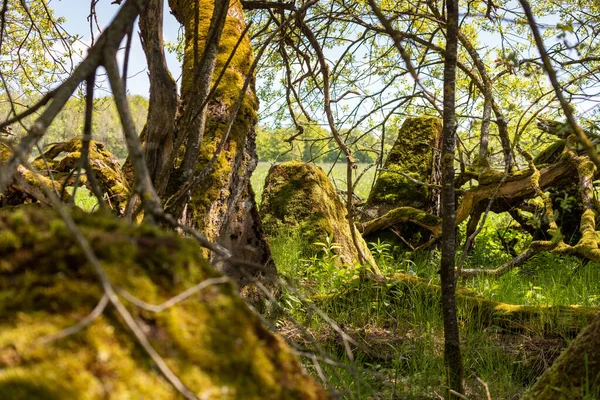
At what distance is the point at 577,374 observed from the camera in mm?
1643

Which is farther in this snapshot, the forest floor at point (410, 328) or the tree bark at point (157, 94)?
the tree bark at point (157, 94)

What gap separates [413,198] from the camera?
6871 millimetres

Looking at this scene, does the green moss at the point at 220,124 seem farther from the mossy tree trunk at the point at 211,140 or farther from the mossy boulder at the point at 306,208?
the mossy boulder at the point at 306,208

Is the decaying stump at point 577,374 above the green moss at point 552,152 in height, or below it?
below

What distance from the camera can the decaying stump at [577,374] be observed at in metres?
1.59

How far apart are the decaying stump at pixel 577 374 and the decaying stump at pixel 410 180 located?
188 inches

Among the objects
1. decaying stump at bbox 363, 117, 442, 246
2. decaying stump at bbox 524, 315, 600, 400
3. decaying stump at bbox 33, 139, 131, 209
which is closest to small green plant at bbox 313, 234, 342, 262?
decaying stump at bbox 363, 117, 442, 246

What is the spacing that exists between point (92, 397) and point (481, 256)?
6.57 m

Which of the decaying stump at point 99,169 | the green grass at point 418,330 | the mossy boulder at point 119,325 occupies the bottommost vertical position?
the green grass at point 418,330

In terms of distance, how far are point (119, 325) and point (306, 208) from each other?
214 inches

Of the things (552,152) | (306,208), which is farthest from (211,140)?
(552,152)

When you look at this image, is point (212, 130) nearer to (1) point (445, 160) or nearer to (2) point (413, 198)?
(1) point (445, 160)

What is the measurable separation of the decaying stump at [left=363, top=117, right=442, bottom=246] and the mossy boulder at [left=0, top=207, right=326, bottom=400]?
571 centimetres

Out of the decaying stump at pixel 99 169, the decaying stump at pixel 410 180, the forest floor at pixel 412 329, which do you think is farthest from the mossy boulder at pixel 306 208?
the decaying stump at pixel 99 169
